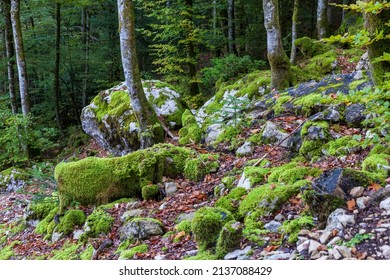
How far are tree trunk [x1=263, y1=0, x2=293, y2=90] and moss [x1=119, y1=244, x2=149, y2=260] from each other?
5529 mm

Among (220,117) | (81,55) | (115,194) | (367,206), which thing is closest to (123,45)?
(220,117)

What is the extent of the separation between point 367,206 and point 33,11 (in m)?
16.0

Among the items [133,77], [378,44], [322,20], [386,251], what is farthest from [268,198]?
[322,20]

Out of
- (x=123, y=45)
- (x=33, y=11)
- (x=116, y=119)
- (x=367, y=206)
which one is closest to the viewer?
(x=367, y=206)

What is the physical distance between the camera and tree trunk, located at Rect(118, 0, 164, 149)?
22.8 feet

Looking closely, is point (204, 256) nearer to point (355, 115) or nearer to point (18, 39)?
point (355, 115)

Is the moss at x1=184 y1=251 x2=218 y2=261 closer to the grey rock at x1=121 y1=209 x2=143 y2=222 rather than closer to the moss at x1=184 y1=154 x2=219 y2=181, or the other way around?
the grey rock at x1=121 y1=209 x2=143 y2=222

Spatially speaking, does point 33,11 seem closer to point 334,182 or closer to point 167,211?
point 167,211

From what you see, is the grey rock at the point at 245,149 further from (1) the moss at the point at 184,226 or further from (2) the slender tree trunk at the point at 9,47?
(2) the slender tree trunk at the point at 9,47

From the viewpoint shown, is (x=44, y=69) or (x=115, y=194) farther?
(x=44, y=69)

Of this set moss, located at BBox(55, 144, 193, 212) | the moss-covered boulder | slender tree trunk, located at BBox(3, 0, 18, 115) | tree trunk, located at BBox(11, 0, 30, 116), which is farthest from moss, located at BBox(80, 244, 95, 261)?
slender tree trunk, located at BBox(3, 0, 18, 115)

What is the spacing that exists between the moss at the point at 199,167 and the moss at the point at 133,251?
1992 millimetres
